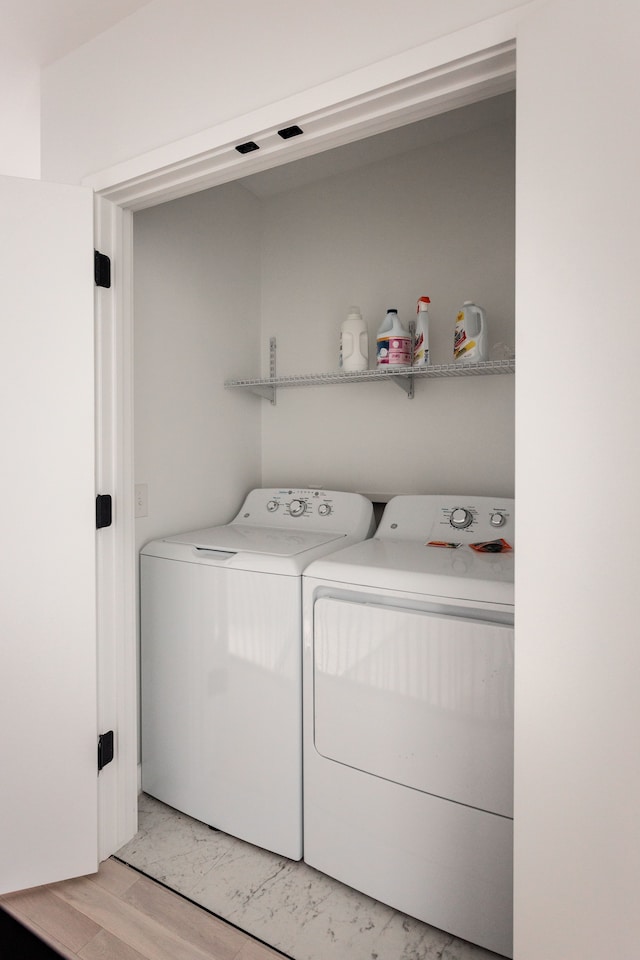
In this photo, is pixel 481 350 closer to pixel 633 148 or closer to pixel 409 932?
pixel 633 148

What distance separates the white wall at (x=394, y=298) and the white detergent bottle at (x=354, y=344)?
136mm

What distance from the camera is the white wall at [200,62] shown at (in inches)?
46.5

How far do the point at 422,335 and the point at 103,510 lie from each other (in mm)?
1306

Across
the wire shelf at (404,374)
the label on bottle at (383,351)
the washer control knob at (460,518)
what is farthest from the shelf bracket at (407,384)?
the washer control knob at (460,518)

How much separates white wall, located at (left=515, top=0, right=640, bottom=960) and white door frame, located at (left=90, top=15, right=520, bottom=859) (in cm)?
18

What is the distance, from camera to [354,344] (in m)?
2.28

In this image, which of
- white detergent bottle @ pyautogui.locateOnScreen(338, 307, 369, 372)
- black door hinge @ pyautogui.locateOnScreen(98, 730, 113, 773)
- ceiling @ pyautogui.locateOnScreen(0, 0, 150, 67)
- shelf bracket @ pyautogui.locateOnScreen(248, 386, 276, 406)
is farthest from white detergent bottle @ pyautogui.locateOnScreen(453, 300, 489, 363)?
black door hinge @ pyautogui.locateOnScreen(98, 730, 113, 773)

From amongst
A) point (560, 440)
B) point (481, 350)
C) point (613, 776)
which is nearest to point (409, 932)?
point (613, 776)

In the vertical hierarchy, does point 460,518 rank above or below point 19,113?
below

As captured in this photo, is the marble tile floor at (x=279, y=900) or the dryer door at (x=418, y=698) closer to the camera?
the dryer door at (x=418, y=698)

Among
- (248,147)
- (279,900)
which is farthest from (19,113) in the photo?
(279,900)

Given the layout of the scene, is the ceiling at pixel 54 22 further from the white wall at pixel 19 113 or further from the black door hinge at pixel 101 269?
the black door hinge at pixel 101 269

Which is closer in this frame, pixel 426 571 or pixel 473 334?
pixel 426 571

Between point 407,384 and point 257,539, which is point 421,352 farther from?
point 257,539
